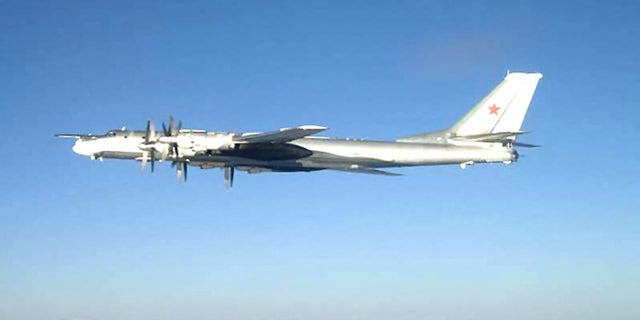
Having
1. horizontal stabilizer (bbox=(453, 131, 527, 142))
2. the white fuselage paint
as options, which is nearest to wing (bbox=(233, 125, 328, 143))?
the white fuselage paint

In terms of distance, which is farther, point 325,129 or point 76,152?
point 76,152

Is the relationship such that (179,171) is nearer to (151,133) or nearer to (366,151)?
(151,133)

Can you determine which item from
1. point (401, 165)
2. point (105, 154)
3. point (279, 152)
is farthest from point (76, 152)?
point (401, 165)

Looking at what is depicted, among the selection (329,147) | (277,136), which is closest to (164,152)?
(277,136)

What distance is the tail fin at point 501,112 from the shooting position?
4209 centimetres

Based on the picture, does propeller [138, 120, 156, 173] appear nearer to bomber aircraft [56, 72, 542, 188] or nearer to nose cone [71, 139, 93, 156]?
bomber aircraft [56, 72, 542, 188]

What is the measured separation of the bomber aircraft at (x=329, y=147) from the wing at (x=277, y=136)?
0.06m

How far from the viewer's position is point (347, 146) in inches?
1602

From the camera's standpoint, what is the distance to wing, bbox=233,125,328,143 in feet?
116

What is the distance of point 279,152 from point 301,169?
2.36 meters

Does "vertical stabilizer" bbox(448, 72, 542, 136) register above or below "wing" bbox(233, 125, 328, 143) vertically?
above

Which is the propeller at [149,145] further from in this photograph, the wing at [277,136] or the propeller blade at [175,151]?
the wing at [277,136]

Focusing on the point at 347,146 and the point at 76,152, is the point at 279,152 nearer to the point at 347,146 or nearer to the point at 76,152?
the point at 347,146

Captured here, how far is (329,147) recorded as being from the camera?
1608 inches
